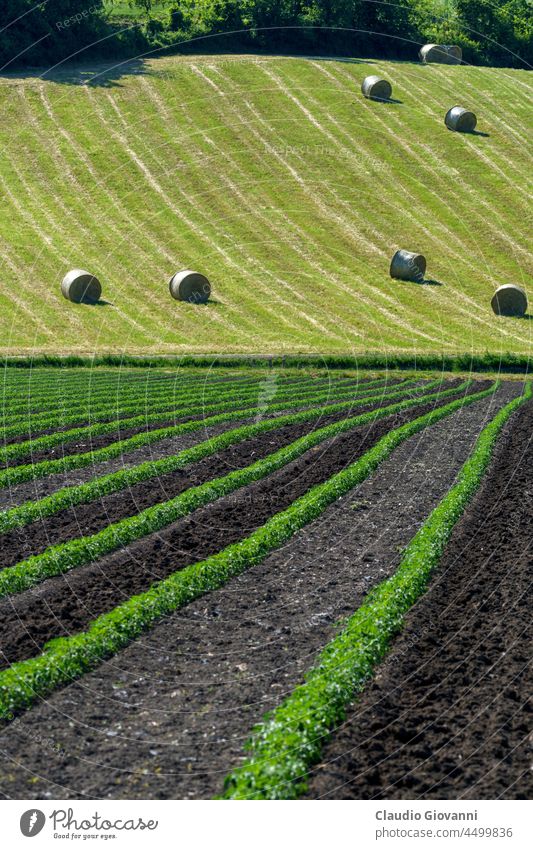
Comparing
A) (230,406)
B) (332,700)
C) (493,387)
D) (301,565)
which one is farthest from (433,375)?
(332,700)

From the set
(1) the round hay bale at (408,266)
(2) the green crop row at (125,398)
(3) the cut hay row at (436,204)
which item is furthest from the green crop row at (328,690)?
(1) the round hay bale at (408,266)

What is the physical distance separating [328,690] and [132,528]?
30.2 feet

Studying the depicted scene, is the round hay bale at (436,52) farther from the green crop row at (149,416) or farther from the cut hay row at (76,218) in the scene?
the green crop row at (149,416)

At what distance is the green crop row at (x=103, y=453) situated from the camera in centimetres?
2759

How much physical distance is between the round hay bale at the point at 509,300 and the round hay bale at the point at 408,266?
4.94 meters

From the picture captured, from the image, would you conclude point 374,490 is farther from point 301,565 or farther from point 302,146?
point 302,146

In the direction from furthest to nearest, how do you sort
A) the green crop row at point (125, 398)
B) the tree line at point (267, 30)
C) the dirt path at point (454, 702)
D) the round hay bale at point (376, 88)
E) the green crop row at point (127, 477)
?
the round hay bale at point (376, 88) < the tree line at point (267, 30) < the green crop row at point (125, 398) < the green crop row at point (127, 477) < the dirt path at point (454, 702)

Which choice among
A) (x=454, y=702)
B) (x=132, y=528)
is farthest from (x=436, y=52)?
(x=454, y=702)

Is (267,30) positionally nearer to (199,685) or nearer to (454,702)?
(199,685)

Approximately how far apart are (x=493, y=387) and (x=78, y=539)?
102 ft

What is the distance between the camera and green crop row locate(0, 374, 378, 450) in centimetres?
3109

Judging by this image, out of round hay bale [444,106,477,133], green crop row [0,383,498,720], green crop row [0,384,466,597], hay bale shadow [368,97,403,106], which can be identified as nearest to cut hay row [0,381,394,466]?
green crop row [0,384,466,597]

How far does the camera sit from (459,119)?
Answer: 80.4 meters

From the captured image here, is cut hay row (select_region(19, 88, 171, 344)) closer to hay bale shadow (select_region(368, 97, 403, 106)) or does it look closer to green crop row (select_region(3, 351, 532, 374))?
green crop row (select_region(3, 351, 532, 374))
